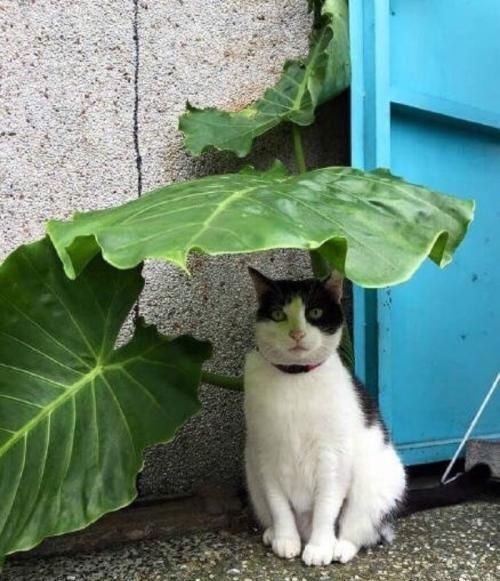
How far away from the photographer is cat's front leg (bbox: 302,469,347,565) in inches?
52.5

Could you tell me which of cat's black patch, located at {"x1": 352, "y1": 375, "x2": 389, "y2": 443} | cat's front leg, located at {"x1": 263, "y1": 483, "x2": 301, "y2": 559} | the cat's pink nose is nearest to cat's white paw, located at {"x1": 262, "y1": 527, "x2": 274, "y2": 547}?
cat's front leg, located at {"x1": 263, "y1": 483, "x2": 301, "y2": 559}

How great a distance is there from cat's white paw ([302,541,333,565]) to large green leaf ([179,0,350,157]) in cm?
84

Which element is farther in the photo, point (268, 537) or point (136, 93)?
point (136, 93)

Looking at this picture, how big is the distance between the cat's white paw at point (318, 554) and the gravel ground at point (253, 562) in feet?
0.05

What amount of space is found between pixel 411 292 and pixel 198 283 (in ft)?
1.73

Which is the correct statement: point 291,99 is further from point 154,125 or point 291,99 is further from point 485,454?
point 485,454

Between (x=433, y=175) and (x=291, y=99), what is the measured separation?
1.34 ft

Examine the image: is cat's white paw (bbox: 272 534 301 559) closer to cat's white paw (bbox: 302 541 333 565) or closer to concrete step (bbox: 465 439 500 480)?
cat's white paw (bbox: 302 541 333 565)

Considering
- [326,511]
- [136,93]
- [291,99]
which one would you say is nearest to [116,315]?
[326,511]

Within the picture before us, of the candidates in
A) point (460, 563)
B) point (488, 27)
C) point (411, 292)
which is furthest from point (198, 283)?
point (488, 27)

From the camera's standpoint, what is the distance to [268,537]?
4.61ft

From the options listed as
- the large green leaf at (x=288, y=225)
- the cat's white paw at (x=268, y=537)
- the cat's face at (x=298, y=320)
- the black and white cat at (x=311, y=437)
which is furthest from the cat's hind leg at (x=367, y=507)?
the large green leaf at (x=288, y=225)

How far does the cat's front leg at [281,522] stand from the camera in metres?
1.36

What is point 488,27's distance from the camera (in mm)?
1861
